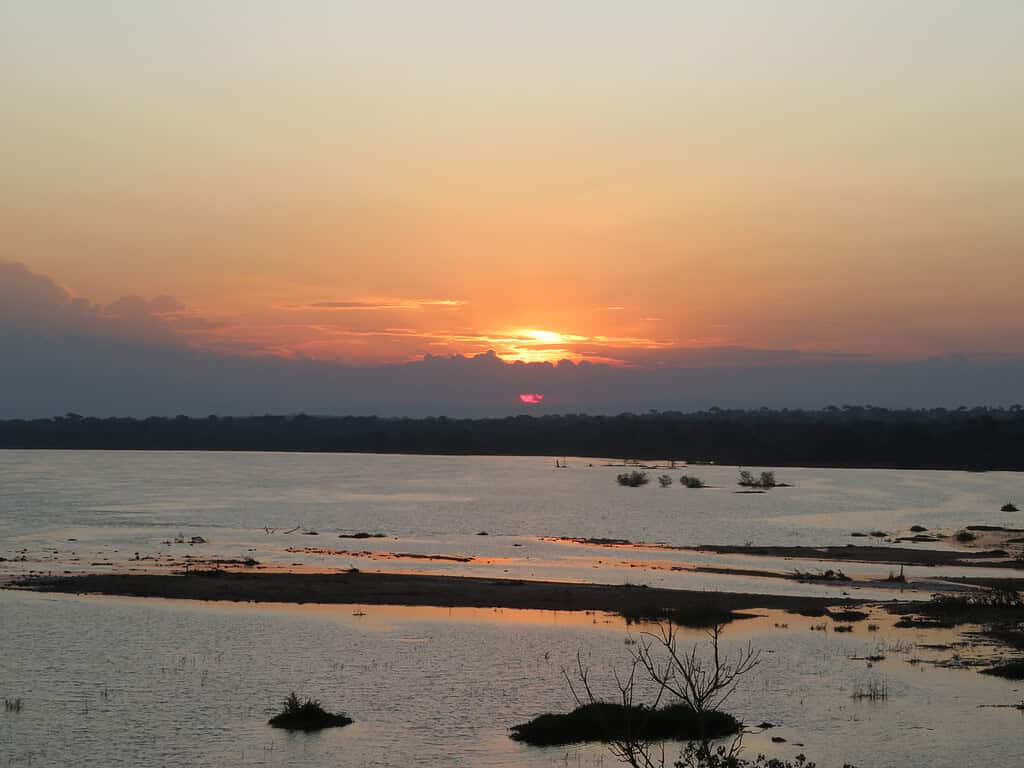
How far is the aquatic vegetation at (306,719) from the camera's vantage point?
33156mm

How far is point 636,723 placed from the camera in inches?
1243

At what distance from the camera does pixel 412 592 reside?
195 feet

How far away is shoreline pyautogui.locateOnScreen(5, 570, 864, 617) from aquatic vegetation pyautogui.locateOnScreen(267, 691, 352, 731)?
73.2 ft

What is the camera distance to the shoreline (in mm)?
55688

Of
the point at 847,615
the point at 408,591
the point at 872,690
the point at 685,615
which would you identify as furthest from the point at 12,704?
the point at 847,615

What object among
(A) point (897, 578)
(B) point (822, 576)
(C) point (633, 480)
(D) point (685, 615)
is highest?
(C) point (633, 480)

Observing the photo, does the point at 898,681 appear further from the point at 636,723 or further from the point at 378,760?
the point at 378,760

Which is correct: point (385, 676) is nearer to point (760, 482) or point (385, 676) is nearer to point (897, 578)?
point (897, 578)

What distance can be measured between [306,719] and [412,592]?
2607 centimetres

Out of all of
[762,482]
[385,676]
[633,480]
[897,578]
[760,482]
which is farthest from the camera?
[760,482]

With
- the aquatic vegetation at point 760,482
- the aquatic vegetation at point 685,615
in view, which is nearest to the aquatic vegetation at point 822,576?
the aquatic vegetation at point 685,615

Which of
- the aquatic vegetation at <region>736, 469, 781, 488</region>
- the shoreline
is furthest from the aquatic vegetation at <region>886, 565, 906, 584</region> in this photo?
Result: the aquatic vegetation at <region>736, 469, 781, 488</region>

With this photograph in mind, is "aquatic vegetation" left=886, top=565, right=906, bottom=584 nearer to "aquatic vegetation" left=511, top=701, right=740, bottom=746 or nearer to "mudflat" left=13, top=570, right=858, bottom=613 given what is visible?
"mudflat" left=13, top=570, right=858, bottom=613

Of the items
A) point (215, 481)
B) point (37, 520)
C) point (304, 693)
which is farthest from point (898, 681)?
point (215, 481)
